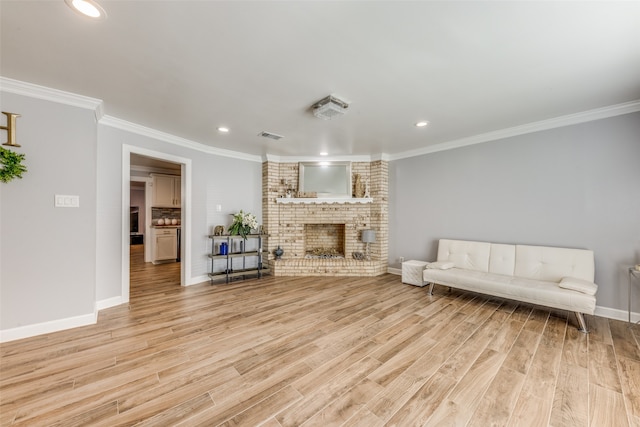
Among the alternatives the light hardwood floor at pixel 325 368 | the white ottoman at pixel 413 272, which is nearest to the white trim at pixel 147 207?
the light hardwood floor at pixel 325 368

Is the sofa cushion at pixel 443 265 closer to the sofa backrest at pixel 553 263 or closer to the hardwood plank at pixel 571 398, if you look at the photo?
the sofa backrest at pixel 553 263

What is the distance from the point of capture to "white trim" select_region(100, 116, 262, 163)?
3.27 meters

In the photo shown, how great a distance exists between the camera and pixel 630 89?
2484 mm

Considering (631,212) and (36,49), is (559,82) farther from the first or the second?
(36,49)

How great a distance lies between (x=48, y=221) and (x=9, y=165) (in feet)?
1.90

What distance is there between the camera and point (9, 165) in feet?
7.47

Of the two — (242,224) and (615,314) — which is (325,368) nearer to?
(242,224)

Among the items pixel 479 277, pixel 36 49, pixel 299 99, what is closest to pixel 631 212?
pixel 479 277


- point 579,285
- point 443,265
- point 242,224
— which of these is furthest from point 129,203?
point 579,285

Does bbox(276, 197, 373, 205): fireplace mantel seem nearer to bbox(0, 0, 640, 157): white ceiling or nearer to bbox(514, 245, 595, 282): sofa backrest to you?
bbox(0, 0, 640, 157): white ceiling

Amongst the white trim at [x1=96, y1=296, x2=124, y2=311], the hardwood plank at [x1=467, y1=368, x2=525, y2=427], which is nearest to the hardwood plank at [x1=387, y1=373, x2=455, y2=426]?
the hardwood plank at [x1=467, y1=368, x2=525, y2=427]

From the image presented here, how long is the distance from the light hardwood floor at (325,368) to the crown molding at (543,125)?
2.40 metres

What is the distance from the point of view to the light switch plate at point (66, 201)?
256 cm

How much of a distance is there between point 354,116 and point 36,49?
2.86 m
